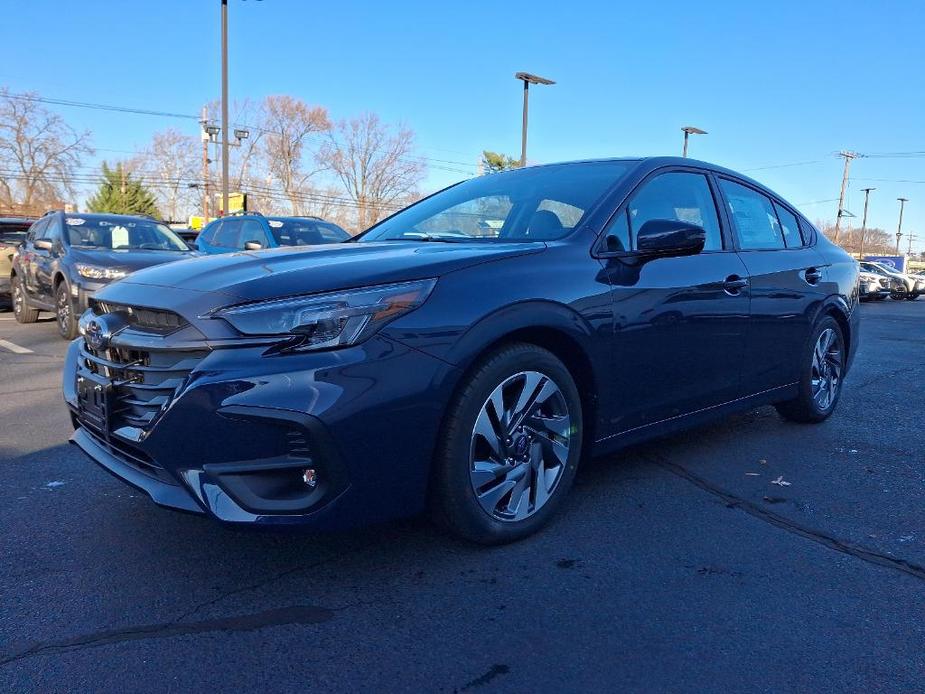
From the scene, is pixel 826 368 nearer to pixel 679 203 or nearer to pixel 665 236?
pixel 679 203

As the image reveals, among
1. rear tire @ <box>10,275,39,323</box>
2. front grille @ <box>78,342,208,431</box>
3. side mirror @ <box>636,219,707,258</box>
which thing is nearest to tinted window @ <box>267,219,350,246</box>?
rear tire @ <box>10,275,39,323</box>

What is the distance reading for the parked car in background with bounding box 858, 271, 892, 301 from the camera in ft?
89.2

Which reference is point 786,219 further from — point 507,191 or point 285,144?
point 285,144

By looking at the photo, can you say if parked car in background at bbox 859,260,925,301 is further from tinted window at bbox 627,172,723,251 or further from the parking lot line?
the parking lot line

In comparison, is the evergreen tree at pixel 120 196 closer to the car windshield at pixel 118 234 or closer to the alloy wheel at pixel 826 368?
the car windshield at pixel 118 234

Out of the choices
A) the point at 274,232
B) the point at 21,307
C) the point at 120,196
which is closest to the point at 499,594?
the point at 274,232

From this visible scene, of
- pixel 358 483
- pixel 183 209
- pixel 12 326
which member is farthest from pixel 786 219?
pixel 183 209

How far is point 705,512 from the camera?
11.0 ft

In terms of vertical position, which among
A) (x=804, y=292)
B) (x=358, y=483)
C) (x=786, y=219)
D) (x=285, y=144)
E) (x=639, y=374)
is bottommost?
(x=358, y=483)

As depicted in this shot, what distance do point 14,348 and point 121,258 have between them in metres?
1.56

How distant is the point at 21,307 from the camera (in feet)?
35.0

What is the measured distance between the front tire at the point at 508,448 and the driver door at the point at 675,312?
1.18 ft

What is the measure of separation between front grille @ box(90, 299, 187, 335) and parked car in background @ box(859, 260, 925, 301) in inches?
1307

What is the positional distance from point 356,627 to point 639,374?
169 centimetres
